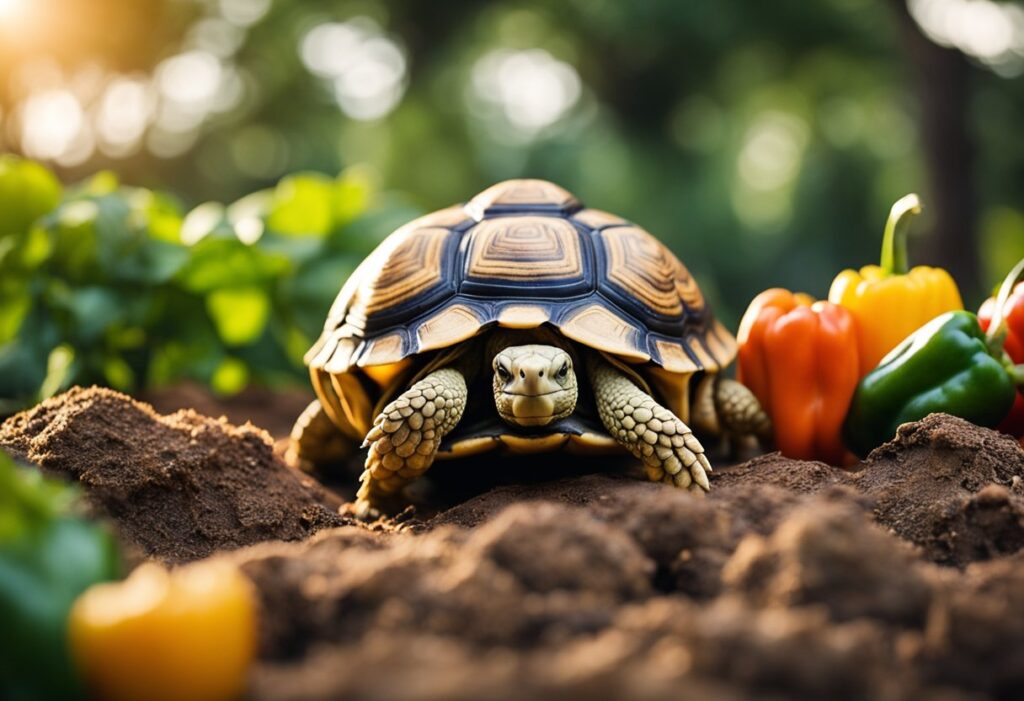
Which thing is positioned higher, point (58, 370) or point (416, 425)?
point (58, 370)

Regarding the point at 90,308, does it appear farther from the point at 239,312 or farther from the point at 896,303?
the point at 896,303

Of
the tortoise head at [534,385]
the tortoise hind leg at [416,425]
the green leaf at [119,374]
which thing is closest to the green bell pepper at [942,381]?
the tortoise head at [534,385]

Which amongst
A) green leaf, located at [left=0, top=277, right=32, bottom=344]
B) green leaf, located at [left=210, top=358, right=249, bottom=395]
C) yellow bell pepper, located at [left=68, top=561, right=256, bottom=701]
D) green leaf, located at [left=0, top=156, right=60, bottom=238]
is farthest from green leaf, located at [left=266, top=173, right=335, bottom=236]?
yellow bell pepper, located at [left=68, top=561, right=256, bottom=701]

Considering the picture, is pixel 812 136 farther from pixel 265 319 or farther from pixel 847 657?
pixel 847 657

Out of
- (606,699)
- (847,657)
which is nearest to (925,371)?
(847,657)

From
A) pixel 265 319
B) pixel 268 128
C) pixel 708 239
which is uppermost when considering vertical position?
pixel 268 128

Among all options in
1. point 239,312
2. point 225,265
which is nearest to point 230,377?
point 239,312

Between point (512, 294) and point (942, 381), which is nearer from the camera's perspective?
point (512, 294)
